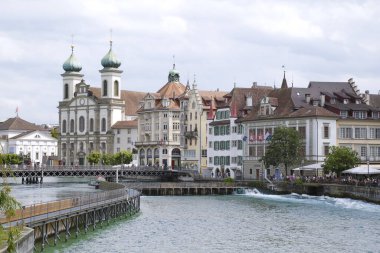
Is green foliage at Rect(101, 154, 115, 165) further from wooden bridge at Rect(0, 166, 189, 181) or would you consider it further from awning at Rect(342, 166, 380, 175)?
awning at Rect(342, 166, 380, 175)

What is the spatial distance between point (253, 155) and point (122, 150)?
68824 mm

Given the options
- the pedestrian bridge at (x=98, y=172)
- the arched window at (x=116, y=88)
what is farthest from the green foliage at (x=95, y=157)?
the pedestrian bridge at (x=98, y=172)

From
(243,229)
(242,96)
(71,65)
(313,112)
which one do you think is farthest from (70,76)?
(243,229)

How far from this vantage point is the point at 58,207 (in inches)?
1903

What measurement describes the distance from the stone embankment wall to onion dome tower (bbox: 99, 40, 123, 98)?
94.8 m

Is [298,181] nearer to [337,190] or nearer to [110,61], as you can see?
[337,190]

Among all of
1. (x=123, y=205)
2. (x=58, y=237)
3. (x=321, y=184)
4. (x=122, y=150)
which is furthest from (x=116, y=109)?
(x=58, y=237)

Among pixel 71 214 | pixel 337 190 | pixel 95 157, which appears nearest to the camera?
pixel 71 214

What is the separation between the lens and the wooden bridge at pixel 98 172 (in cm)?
12974

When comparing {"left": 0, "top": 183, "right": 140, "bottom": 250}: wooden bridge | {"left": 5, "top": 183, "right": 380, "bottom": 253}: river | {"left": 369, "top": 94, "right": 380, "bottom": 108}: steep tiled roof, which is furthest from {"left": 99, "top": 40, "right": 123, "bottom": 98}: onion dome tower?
{"left": 0, "top": 183, "right": 140, "bottom": 250}: wooden bridge

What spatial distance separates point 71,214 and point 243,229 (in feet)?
41.5

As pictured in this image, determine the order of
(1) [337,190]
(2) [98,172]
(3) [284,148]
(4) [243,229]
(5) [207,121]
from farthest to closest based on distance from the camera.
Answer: (2) [98,172], (5) [207,121], (3) [284,148], (1) [337,190], (4) [243,229]

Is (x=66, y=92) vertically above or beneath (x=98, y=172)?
above

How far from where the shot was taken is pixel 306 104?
10531 centimetres
